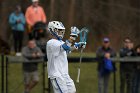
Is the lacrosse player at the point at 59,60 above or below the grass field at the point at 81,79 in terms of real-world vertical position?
above

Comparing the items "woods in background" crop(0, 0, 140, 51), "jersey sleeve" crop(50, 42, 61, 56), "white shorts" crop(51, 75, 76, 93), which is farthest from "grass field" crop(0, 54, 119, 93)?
"woods in background" crop(0, 0, 140, 51)

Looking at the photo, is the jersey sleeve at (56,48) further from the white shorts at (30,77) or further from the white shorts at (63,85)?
the white shorts at (30,77)

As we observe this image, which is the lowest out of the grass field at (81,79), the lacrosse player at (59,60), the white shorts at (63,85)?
the grass field at (81,79)

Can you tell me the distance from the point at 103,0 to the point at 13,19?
1428 centimetres

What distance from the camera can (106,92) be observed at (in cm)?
2091

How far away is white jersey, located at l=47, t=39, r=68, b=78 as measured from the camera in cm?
1587

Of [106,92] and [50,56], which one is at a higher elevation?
[50,56]

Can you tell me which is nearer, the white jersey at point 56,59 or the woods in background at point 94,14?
the white jersey at point 56,59

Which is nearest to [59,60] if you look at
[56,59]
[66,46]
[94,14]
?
[56,59]

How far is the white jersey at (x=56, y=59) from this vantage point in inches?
625

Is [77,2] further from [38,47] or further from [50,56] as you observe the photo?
[50,56]

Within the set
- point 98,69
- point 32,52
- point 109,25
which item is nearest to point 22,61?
point 32,52

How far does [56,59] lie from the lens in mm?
15922

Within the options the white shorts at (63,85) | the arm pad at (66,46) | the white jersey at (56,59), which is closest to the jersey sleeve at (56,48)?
the white jersey at (56,59)
